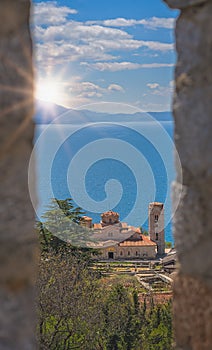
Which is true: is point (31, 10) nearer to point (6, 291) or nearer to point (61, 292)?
point (6, 291)

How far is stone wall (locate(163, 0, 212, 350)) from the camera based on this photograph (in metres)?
1.56

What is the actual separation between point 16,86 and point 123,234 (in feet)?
131

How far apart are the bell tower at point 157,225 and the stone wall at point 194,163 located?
4022cm

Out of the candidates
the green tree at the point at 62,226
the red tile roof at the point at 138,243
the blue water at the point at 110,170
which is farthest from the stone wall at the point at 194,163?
the blue water at the point at 110,170

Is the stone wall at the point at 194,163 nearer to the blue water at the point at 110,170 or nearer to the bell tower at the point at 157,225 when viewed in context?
the bell tower at the point at 157,225

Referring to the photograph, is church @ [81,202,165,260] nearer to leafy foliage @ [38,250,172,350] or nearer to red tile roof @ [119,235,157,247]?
red tile roof @ [119,235,157,247]

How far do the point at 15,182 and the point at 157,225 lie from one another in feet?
136

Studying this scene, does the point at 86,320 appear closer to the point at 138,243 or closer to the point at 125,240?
the point at 138,243

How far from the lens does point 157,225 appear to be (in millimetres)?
42625

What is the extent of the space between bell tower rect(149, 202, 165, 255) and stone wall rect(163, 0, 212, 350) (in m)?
40.2

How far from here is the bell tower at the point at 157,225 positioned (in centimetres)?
4228

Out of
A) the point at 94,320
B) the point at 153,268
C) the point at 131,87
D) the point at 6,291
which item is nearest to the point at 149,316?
the point at 94,320

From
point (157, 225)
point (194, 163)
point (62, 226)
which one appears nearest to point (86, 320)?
point (194, 163)

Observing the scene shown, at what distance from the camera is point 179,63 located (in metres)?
1.62
